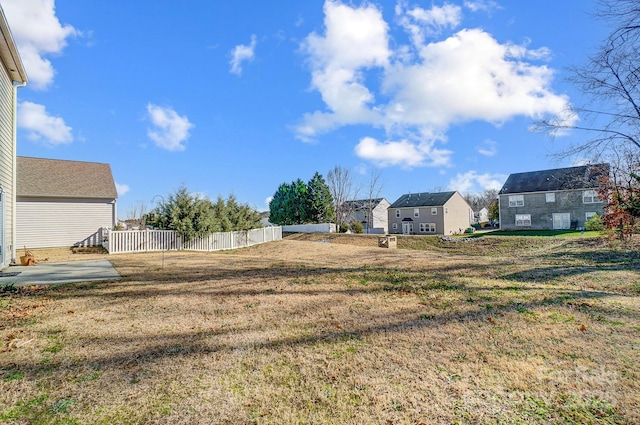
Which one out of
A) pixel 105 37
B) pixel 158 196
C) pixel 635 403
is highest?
pixel 105 37

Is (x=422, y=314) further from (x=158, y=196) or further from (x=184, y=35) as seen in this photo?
(x=158, y=196)

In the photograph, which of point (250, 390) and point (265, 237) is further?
point (265, 237)

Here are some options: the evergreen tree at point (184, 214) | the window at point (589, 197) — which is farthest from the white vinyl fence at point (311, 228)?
the window at point (589, 197)

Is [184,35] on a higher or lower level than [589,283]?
higher

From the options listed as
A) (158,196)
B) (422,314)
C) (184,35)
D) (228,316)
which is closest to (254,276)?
(228,316)

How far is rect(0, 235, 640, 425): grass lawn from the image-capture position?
8.48 feet

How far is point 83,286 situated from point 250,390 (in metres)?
6.24

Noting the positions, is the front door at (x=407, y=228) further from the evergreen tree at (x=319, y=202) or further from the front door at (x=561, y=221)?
the front door at (x=561, y=221)

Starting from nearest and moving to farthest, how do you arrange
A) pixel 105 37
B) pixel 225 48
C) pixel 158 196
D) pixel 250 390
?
pixel 250 390 < pixel 105 37 < pixel 225 48 < pixel 158 196

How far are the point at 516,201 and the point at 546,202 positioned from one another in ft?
9.63

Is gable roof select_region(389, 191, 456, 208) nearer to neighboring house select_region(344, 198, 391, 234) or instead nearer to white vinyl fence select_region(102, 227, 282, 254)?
neighboring house select_region(344, 198, 391, 234)

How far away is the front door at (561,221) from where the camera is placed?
32438 millimetres

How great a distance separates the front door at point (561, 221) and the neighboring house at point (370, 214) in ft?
68.3

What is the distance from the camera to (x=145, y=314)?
16.5 ft
